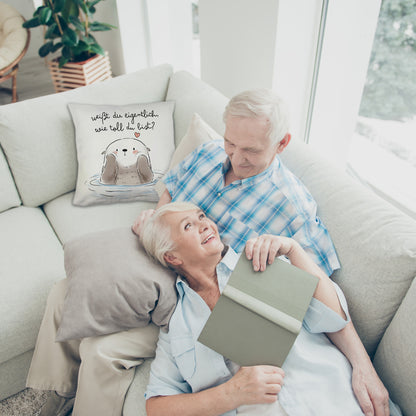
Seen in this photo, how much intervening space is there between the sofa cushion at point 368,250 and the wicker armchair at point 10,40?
10.2 ft

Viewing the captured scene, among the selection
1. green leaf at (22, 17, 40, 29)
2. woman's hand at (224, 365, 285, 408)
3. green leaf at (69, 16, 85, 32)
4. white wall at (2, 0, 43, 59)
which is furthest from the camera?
white wall at (2, 0, 43, 59)

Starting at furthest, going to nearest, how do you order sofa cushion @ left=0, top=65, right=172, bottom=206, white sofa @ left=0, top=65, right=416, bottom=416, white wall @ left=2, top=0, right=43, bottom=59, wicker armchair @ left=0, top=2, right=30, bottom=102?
white wall @ left=2, top=0, right=43, bottom=59, wicker armchair @ left=0, top=2, right=30, bottom=102, sofa cushion @ left=0, top=65, right=172, bottom=206, white sofa @ left=0, top=65, right=416, bottom=416

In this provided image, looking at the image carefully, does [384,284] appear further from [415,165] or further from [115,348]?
[415,165]

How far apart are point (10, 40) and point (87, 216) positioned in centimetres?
246

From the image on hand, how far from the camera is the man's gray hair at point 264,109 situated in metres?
1.03

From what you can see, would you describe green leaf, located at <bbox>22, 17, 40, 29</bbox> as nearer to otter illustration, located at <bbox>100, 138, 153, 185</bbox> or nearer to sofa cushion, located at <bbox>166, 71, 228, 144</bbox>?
sofa cushion, located at <bbox>166, 71, 228, 144</bbox>

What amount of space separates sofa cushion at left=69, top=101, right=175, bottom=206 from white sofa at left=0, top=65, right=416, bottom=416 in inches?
3.0

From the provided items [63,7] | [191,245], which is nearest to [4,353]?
[191,245]

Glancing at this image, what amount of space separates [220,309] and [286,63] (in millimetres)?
1342

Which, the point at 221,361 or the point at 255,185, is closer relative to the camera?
the point at 221,361

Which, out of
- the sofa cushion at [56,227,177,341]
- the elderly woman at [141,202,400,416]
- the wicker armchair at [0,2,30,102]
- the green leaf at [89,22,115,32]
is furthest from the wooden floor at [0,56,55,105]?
the elderly woman at [141,202,400,416]

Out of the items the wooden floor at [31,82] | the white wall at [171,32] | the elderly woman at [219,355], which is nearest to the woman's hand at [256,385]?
the elderly woman at [219,355]

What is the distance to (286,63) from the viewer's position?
1727 millimetres

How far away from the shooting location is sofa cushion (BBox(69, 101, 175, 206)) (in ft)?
5.34
